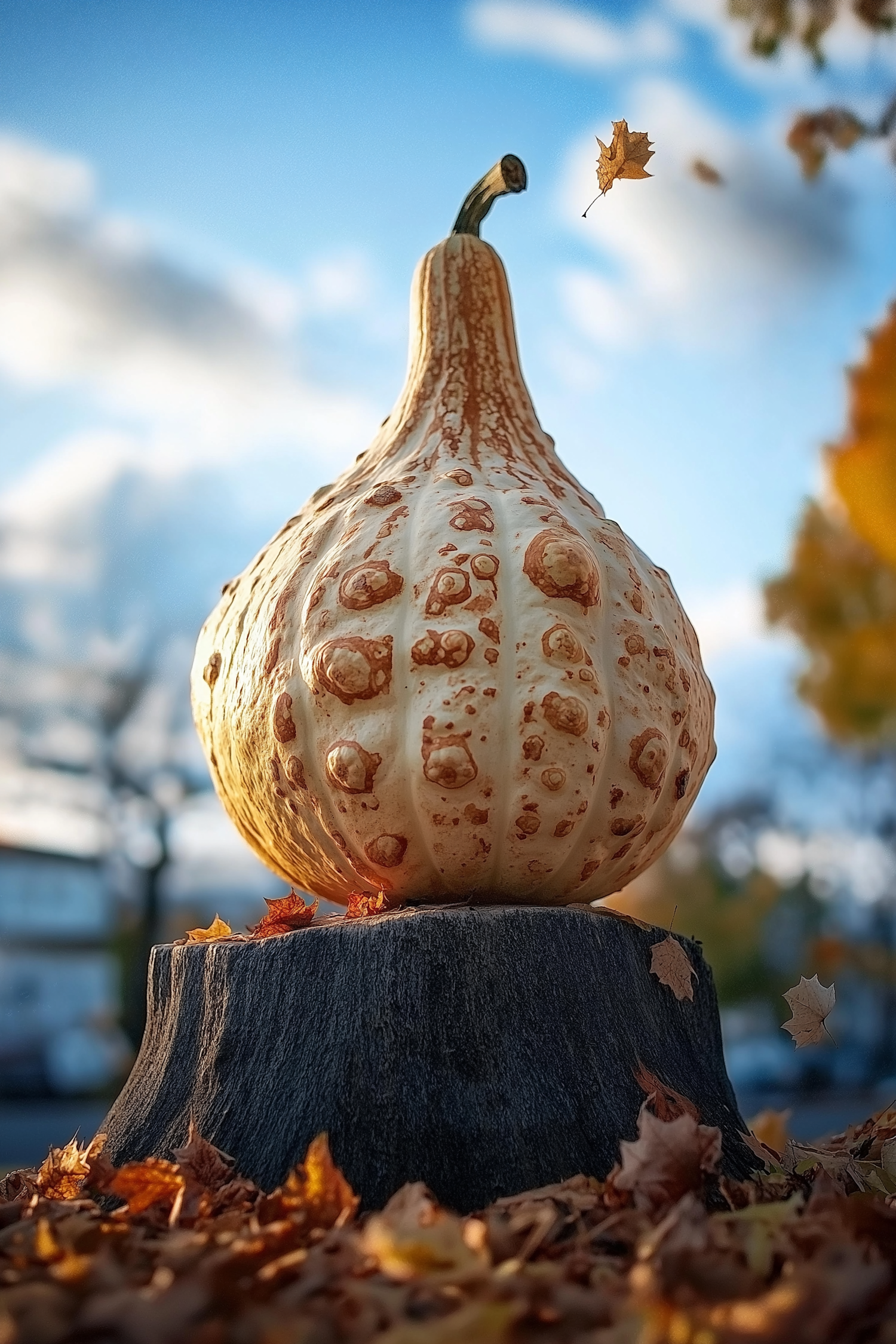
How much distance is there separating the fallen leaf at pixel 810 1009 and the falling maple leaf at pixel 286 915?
1015mm

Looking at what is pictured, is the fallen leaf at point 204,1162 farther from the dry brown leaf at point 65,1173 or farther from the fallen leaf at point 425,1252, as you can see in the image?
the fallen leaf at point 425,1252

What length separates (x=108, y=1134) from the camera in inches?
92.0

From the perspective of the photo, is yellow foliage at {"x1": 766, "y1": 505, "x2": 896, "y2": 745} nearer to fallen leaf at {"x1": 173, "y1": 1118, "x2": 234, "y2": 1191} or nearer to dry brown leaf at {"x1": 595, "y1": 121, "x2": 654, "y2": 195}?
dry brown leaf at {"x1": 595, "y1": 121, "x2": 654, "y2": 195}

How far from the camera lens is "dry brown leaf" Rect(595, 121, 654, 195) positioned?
95.3 inches

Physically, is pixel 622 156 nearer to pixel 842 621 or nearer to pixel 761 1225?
pixel 761 1225

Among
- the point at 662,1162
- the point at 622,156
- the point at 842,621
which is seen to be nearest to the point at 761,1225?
the point at 662,1162

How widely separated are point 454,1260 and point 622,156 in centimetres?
214

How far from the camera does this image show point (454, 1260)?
1404mm

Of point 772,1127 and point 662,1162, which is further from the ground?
point 662,1162

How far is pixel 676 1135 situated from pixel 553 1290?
542 mm

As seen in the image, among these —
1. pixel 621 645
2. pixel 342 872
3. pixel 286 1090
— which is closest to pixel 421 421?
pixel 621 645

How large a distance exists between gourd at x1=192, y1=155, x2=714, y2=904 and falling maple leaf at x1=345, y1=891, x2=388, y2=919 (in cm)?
3

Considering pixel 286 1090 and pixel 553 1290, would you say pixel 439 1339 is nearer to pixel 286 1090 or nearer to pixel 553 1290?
pixel 553 1290

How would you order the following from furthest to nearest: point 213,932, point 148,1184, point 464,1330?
point 213,932
point 148,1184
point 464,1330
